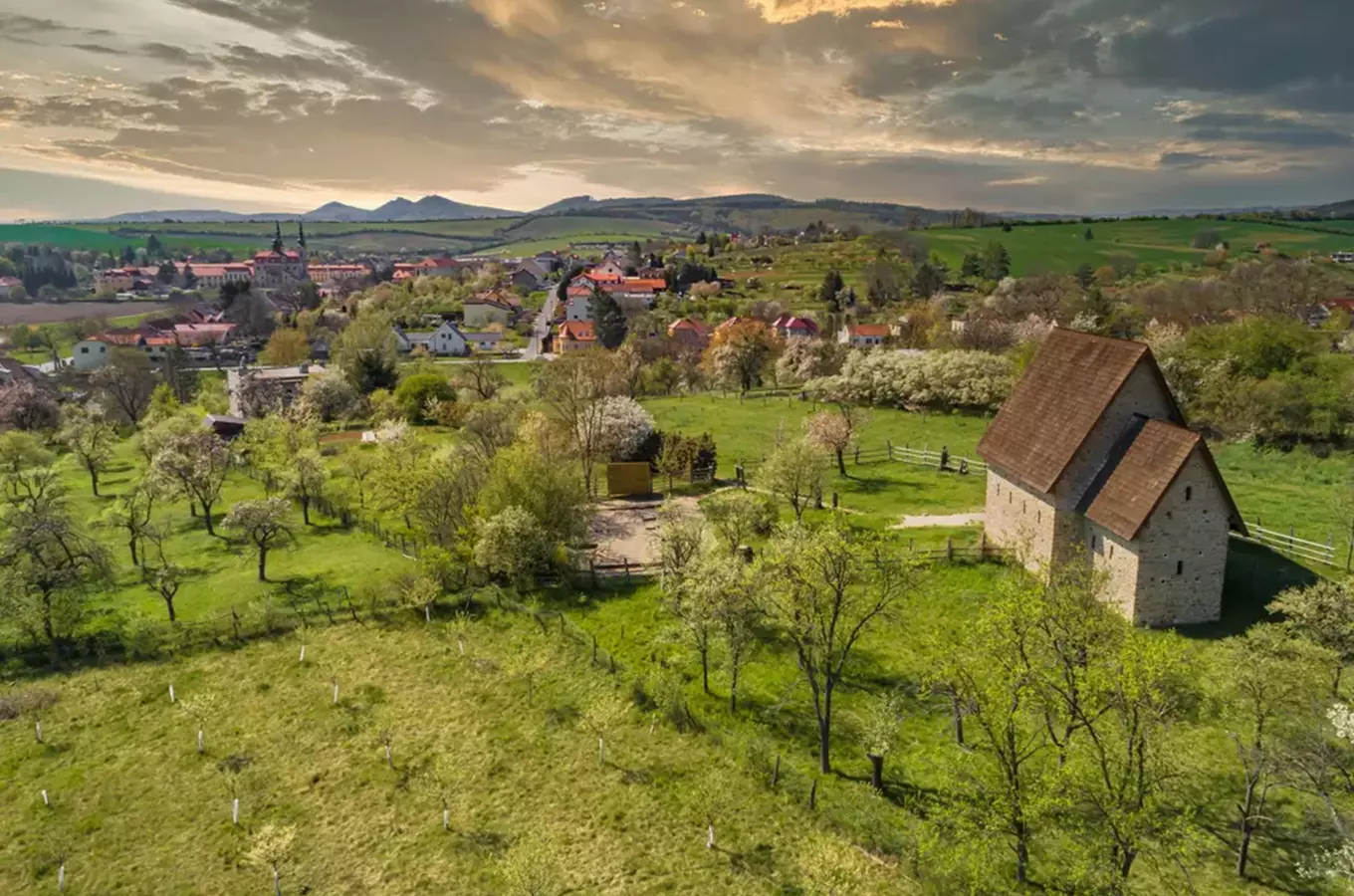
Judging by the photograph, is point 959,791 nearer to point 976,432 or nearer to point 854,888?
point 854,888

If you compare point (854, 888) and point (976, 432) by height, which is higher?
point (976, 432)

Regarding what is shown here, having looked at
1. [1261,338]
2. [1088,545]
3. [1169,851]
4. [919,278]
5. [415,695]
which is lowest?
[415,695]

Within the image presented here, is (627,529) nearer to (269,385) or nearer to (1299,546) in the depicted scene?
(1299,546)

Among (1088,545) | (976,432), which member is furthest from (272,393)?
(1088,545)

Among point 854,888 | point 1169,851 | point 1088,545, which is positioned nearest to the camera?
point 1169,851

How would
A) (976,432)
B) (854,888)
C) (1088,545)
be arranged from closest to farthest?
(854,888) < (1088,545) < (976,432)

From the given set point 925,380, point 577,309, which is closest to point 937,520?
point 925,380
